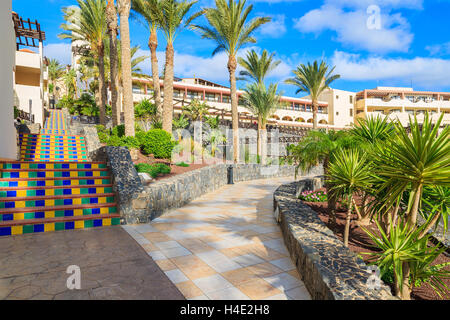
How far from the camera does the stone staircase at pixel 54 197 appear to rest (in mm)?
5492

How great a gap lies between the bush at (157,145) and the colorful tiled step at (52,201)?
21.3 ft

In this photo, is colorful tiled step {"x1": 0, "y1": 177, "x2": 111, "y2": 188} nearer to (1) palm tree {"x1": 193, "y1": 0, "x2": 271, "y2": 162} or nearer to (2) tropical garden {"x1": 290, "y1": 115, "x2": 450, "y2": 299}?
(2) tropical garden {"x1": 290, "y1": 115, "x2": 450, "y2": 299}

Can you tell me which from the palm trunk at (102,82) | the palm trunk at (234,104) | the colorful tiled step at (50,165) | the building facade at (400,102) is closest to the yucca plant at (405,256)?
the colorful tiled step at (50,165)

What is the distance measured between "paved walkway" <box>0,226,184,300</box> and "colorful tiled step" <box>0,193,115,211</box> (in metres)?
0.97

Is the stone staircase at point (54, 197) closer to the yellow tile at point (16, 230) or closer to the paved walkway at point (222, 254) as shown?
the yellow tile at point (16, 230)

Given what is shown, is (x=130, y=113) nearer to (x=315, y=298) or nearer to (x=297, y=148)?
(x=297, y=148)

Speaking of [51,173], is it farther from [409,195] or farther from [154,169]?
Answer: [409,195]

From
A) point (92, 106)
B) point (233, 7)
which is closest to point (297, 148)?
point (233, 7)

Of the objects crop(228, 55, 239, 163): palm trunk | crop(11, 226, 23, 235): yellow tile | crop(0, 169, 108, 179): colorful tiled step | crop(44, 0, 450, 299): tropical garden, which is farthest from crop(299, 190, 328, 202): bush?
crop(228, 55, 239, 163): palm trunk

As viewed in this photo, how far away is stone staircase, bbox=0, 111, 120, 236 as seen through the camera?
5.49m

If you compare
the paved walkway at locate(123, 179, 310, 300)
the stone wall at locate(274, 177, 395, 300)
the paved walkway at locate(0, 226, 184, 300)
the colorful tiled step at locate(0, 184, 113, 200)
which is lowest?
the paved walkway at locate(123, 179, 310, 300)

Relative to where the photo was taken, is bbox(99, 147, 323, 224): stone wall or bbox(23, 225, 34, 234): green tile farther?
bbox(99, 147, 323, 224): stone wall

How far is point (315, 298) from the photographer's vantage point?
10.0ft
